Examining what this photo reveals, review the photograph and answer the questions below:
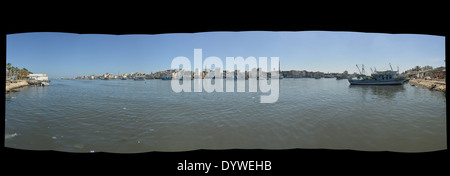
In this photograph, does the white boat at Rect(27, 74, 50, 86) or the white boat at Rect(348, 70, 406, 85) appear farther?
the white boat at Rect(348, 70, 406, 85)

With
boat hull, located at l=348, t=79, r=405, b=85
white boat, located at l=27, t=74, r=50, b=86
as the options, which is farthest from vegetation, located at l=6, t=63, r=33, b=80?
boat hull, located at l=348, t=79, r=405, b=85

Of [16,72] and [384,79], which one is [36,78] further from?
[384,79]

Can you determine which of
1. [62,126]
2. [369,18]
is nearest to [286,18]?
[369,18]

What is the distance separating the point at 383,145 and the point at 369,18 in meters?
2.52

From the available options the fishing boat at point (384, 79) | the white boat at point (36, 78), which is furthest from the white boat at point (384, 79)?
the white boat at point (36, 78)

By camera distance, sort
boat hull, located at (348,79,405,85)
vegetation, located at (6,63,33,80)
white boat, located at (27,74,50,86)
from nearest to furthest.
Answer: vegetation, located at (6,63,33,80) < white boat, located at (27,74,50,86) < boat hull, located at (348,79,405,85)

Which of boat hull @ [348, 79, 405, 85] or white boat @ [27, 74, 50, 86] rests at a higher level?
boat hull @ [348, 79, 405, 85]

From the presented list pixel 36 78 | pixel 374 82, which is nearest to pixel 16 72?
pixel 36 78

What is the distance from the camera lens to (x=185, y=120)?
187 inches

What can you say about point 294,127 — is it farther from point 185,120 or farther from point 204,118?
point 185,120

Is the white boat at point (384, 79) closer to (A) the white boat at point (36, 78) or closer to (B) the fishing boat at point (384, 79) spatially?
(B) the fishing boat at point (384, 79)

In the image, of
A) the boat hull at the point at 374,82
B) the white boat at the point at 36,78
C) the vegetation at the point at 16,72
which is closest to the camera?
the vegetation at the point at 16,72

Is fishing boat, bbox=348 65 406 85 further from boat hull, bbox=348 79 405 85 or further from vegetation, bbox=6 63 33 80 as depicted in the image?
vegetation, bbox=6 63 33 80

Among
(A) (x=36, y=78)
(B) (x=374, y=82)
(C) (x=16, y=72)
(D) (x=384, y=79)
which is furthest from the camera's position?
(B) (x=374, y=82)
